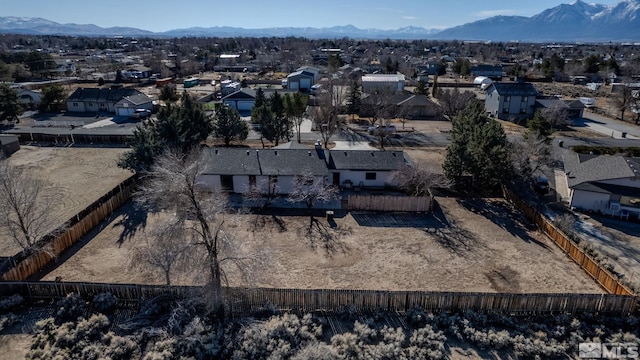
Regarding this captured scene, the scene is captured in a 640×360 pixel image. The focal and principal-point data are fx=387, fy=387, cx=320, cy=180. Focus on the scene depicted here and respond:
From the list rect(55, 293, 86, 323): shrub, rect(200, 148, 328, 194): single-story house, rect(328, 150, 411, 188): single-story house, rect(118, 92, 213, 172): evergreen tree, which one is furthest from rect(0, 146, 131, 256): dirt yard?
rect(328, 150, 411, 188): single-story house

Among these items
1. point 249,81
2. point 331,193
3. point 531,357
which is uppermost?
point 249,81

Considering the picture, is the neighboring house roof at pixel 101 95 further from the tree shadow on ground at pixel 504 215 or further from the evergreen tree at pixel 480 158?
the tree shadow on ground at pixel 504 215

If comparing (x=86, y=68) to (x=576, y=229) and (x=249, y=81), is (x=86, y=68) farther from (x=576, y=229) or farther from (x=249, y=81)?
(x=576, y=229)

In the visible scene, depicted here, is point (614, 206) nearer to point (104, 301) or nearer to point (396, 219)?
point (396, 219)

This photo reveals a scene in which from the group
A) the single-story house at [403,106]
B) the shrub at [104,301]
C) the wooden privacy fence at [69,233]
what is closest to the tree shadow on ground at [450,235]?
the shrub at [104,301]

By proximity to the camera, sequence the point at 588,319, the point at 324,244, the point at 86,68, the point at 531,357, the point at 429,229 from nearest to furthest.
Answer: the point at 531,357, the point at 588,319, the point at 324,244, the point at 429,229, the point at 86,68

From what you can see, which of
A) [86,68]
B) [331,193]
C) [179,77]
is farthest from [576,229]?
[86,68]
